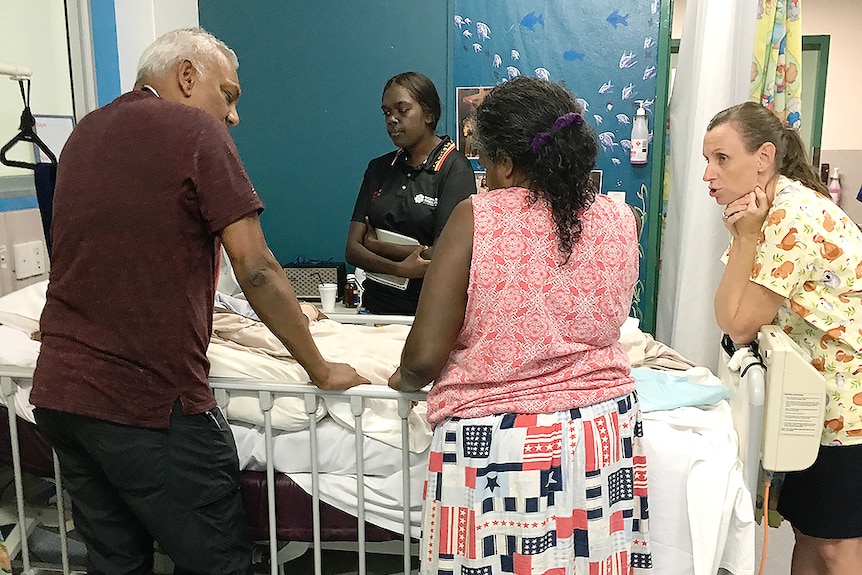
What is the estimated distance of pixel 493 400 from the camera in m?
1.35

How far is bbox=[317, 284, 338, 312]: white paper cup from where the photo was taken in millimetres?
3008

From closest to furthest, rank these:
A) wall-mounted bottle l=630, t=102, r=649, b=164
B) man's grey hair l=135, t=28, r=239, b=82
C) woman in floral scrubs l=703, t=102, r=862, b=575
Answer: man's grey hair l=135, t=28, r=239, b=82, woman in floral scrubs l=703, t=102, r=862, b=575, wall-mounted bottle l=630, t=102, r=649, b=164

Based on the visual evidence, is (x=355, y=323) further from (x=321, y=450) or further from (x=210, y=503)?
(x=210, y=503)

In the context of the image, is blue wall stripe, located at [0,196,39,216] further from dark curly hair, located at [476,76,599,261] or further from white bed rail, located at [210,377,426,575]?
dark curly hair, located at [476,76,599,261]

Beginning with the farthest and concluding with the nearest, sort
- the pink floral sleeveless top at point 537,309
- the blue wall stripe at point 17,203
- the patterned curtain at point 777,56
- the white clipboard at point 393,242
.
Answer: the patterned curtain at point 777,56 < the white clipboard at point 393,242 < the blue wall stripe at point 17,203 < the pink floral sleeveless top at point 537,309

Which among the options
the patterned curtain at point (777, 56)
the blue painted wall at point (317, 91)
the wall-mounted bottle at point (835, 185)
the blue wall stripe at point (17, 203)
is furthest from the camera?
the wall-mounted bottle at point (835, 185)

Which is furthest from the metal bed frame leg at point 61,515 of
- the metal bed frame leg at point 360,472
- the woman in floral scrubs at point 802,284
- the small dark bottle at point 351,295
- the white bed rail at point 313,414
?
the woman in floral scrubs at point 802,284

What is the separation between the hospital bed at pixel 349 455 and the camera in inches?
61.5

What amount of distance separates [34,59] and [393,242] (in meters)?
1.47

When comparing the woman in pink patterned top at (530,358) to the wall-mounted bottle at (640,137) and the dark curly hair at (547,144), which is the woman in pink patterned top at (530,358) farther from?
the wall-mounted bottle at (640,137)

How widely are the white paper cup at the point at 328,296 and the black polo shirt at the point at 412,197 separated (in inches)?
19.6

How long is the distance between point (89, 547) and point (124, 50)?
212 cm

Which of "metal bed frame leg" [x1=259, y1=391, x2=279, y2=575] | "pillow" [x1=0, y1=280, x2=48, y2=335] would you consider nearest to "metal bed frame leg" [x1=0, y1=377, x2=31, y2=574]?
"pillow" [x1=0, y1=280, x2=48, y2=335]

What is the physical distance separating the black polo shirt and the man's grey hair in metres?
1.00
